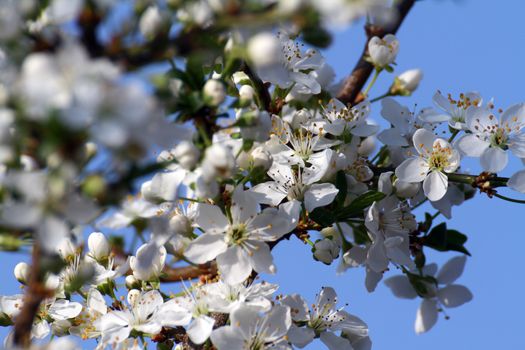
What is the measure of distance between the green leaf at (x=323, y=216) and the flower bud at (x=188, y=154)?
82 centimetres

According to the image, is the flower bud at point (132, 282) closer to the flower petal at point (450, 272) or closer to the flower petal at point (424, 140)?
the flower petal at point (424, 140)

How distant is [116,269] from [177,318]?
44cm

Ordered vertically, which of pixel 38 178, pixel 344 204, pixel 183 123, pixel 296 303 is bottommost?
pixel 296 303

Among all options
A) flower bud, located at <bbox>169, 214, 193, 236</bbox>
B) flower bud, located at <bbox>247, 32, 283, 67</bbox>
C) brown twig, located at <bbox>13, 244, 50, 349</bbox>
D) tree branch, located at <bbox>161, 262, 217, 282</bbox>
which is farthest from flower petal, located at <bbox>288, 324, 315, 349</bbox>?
flower bud, located at <bbox>247, 32, 283, 67</bbox>

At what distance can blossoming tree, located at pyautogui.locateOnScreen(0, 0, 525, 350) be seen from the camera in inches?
63.8

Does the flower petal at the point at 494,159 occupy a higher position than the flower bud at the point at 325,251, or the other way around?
the flower petal at the point at 494,159

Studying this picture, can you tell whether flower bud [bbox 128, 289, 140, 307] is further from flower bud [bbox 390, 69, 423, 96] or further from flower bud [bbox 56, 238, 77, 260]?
flower bud [bbox 390, 69, 423, 96]

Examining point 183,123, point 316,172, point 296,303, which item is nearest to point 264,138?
point 183,123

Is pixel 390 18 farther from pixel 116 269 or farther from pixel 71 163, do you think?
pixel 116 269

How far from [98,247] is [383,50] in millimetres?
1325

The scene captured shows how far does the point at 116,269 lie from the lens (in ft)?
9.93

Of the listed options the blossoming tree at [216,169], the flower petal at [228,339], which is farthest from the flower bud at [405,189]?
the flower petal at [228,339]

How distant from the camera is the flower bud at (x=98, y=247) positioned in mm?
3111

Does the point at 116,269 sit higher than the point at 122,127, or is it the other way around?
the point at 122,127
